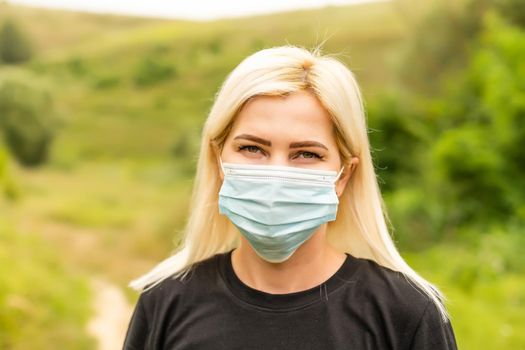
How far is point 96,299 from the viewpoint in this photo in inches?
474

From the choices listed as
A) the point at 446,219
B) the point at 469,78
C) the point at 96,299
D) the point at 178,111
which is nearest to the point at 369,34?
the point at 178,111

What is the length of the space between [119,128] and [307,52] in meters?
39.3

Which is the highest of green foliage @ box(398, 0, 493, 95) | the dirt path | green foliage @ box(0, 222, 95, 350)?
green foliage @ box(398, 0, 493, 95)

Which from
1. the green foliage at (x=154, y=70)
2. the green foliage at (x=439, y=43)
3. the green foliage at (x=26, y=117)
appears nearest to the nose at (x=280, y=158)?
the green foliage at (x=439, y=43)

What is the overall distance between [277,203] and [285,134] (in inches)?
8.5

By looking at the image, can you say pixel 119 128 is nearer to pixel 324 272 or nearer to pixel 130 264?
pixel 130 264

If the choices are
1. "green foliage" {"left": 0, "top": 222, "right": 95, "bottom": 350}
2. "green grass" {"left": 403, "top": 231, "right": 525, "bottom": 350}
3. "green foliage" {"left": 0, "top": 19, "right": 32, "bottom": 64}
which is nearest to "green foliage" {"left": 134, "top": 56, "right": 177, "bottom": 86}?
"green foliage" {"left": 0, "top": 19, "right": 32, "bottom": 64}

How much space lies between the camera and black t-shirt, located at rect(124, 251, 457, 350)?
7.13 ft

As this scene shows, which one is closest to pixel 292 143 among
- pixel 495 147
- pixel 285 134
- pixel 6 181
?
pixel 285 134

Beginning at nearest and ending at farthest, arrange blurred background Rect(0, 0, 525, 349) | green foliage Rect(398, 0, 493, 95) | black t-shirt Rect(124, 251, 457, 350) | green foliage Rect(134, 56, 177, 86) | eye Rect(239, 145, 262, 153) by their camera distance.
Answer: black t-shirt Rect(124, 251, 457, 350), eye Rect(239, 145, 262, 153), blurred background Rect(0, 0, 525, 349), green foliage Rect(398, 0, 493, 95), green foliage Rect(134, 56, 177, 86)

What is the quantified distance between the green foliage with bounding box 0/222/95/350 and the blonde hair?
4997 mm

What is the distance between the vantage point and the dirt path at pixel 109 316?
9.30 metres

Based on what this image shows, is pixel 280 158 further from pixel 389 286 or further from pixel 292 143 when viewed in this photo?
pixel 389 286

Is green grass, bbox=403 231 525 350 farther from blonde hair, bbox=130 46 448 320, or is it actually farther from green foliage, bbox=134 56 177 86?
green foliage, bbox=134 56 177 86
